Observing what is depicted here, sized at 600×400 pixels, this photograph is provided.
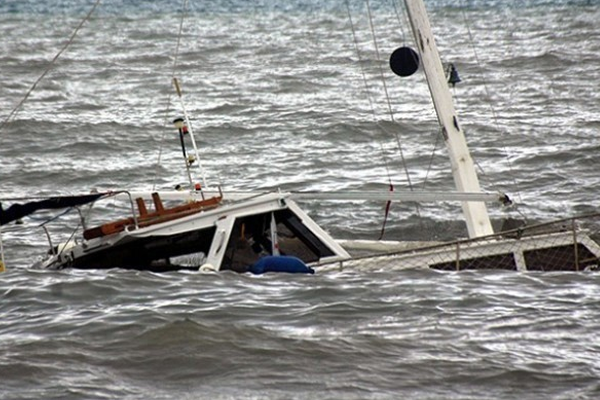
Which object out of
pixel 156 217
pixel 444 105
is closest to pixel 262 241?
pixel 156 217

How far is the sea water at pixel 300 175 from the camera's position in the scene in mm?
13633

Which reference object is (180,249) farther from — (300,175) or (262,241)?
(300,175)

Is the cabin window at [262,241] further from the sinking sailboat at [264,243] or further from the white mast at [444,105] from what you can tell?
the white mast at [444,105]

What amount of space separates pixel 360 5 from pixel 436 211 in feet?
133

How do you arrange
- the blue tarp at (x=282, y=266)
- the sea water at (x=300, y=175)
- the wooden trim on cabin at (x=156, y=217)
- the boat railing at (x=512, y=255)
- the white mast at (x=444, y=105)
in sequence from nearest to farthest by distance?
the sea water at (x=300, y=175)
the blue tarp at (x=282, y=266)
the boat railing at (x=512, y=255)
the wooden trim on cabin at (x=156, y=217)
the white mast at (x=444, y=105)

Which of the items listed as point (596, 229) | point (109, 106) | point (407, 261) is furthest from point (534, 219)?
point (109, 106)

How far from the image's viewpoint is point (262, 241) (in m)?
18.6

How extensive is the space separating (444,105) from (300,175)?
25.5 feet

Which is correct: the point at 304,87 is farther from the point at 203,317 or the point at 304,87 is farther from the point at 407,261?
the point at 203,317

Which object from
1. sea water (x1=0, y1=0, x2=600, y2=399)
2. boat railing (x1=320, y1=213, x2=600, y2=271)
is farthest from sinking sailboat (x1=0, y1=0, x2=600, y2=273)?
sea water (x1=0, y1=0, x2=600, y2=399)

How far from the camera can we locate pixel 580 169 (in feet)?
90.9

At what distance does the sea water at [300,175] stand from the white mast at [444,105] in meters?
2.89

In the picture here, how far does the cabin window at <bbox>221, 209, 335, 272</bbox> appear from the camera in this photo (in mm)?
18281

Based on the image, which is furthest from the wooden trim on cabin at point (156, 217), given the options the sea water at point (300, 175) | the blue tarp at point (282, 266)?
the blue tarp at point (282, 266)
